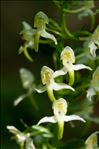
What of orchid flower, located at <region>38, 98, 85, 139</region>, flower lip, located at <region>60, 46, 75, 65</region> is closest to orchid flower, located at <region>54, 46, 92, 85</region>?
flower lip, located at <region>60, 46, 75, 65</region>

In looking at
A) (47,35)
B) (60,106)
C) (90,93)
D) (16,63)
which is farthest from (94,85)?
(16,63)

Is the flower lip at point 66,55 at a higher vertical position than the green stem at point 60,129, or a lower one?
higher

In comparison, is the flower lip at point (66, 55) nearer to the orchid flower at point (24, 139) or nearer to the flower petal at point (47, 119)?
the flower petal at point (47, 119)

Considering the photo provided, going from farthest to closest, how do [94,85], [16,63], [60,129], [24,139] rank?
[16,63]
[24,139]
[94,85]
[60,129]

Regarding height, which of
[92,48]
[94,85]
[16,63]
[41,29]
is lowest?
[94,85]

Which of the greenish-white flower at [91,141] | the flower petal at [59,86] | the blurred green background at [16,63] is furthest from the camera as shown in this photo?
the blurred green background at [16,63]

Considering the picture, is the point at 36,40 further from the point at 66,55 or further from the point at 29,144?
the point at 29,144

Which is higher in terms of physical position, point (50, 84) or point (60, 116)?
point (50, 84)

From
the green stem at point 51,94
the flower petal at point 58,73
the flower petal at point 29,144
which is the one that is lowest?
the flower petal at point 29,144

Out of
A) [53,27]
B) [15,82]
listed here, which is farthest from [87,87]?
[15,82]

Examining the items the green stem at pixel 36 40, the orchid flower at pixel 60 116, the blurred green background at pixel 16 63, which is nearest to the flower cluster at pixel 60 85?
the orchid flower at pixel 60 116

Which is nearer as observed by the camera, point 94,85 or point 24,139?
point 94,85
